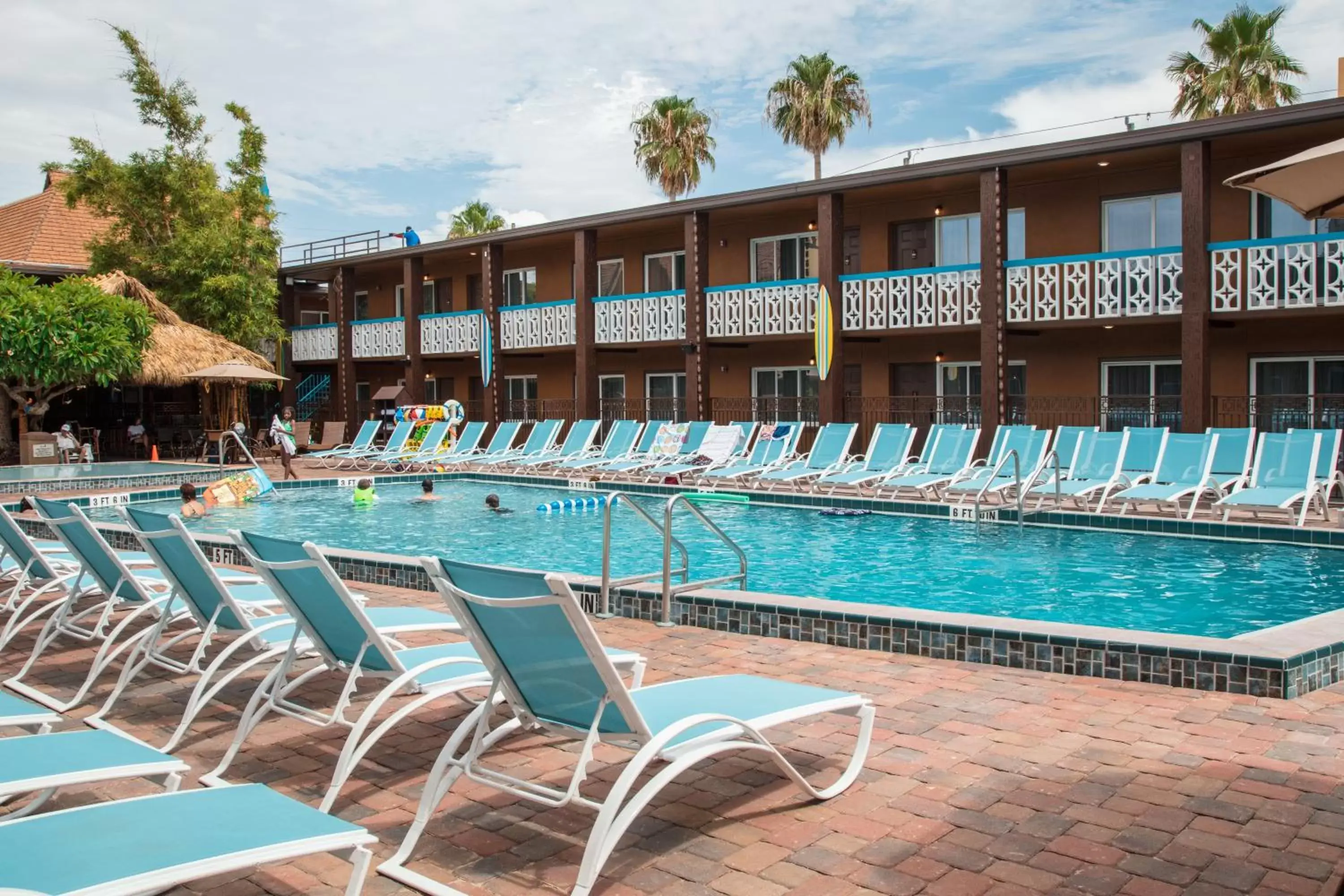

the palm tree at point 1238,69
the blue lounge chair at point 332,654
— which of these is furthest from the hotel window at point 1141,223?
the blue lounge chair at point 332,654

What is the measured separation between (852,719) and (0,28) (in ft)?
86.8

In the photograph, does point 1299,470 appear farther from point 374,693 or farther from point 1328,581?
point 374,693

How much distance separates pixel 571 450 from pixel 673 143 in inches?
811

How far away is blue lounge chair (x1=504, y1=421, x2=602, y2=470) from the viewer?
62.0 ft

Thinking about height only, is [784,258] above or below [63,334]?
above

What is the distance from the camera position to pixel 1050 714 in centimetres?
471

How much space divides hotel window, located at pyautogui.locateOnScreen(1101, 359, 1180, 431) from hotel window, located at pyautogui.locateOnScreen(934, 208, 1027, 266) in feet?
8.60

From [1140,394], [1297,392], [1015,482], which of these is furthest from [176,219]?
[1297,392]

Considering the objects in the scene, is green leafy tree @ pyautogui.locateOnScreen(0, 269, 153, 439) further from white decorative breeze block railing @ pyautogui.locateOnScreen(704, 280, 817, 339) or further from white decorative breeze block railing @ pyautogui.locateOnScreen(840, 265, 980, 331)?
white decorative breeze block railing @ pyautogui.locateOnScreen(840, 265, 980, 331)

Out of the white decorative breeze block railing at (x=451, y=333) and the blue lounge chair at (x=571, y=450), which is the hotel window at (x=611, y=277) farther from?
the blue lounge chair at (x=571, y=450)

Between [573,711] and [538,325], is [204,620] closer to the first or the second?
[573,711]

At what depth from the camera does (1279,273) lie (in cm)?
1485

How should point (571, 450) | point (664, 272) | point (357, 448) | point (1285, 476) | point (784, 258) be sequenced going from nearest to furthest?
point (1285, 476)
point (571, 450)
point (357, 448)
point (784, 258)
point (664, 272)

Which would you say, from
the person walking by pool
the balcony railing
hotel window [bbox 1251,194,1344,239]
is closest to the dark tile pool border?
the person walking by pool
